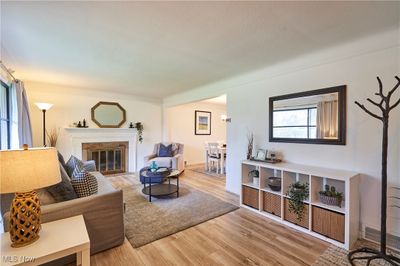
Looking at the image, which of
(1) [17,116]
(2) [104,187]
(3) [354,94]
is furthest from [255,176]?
(1) [17,116]

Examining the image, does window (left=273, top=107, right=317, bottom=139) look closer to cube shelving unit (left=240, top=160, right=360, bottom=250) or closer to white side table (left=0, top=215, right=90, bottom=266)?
cube shelving unit (left=240, top=160, right=360, bottom=250)

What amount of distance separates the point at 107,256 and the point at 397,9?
11.7 feet

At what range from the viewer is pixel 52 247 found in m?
1.28

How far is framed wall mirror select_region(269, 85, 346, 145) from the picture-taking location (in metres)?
2.43

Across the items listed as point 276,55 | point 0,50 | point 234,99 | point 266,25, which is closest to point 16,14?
point 0,50

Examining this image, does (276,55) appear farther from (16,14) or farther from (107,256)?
(107,256)

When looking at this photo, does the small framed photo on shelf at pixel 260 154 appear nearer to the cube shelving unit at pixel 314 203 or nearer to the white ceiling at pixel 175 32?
the cube shelving unit at pixel 314 203

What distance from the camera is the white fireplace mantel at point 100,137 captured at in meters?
4.71

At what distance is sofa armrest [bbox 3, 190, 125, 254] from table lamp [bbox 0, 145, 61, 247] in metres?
0.38

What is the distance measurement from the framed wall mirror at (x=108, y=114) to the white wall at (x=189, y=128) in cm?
135

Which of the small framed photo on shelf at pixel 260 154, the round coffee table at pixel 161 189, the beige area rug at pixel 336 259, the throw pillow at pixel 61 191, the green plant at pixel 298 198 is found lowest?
the beige area rug at pixel 336 259

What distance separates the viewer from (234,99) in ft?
12.3

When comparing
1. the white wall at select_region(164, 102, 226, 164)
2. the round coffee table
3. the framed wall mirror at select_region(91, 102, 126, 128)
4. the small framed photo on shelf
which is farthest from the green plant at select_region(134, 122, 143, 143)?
the small framed photo on shelf

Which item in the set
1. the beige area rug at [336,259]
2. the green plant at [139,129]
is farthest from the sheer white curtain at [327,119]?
the green plant at [139,129]
